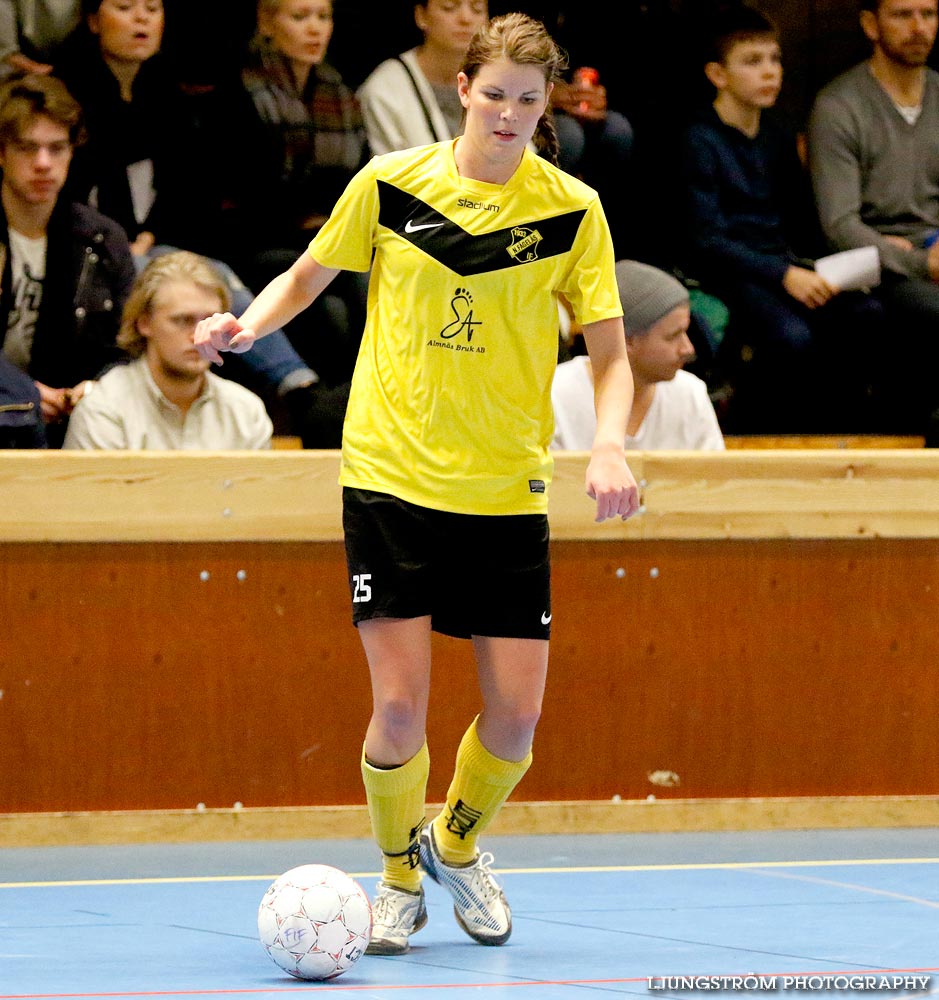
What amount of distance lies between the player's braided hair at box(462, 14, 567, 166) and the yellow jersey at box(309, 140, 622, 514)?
0.24m

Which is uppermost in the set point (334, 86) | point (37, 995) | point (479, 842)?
point (334, 86)

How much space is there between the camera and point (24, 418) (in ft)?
17.2

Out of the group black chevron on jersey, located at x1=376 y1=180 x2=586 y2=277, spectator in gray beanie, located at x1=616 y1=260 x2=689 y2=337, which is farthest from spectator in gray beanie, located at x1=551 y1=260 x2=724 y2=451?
black chevron on jersey, located at x1=376 y1=180 x2=586 y2=277

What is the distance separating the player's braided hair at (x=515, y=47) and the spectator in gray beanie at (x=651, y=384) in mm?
1972

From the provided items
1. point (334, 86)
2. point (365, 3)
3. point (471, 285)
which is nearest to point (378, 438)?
point (471, 285)

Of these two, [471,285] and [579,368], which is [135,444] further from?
[471,285]

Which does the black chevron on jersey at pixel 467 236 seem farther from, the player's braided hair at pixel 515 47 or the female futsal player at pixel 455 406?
the player's braided hair at pixel 515 47

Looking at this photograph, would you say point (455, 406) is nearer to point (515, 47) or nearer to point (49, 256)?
point (515, 47)

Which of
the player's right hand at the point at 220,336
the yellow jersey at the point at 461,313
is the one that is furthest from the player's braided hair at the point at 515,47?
the player's right hand at the point at 220,336

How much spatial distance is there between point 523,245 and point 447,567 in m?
0.70

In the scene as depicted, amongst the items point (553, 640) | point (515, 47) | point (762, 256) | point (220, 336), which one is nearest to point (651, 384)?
point (553, 640)

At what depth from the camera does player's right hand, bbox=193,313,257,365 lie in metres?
3.51

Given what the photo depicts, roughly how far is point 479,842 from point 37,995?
2081mm

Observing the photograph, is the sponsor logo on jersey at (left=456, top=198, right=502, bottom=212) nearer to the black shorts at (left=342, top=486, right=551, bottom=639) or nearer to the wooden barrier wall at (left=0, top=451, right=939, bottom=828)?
the black shorts at (left=342, top=486, right=551, bottom=639)
